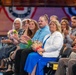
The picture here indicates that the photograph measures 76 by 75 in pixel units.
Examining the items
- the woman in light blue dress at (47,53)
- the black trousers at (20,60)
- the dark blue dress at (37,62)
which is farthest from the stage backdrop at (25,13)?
the dark blue dress at (37,62)

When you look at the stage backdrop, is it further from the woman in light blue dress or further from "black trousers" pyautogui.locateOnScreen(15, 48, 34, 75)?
the woman in light blue dress

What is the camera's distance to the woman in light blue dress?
26.1 ft

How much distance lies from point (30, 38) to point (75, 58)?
1.98 m

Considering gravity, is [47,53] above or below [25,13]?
below

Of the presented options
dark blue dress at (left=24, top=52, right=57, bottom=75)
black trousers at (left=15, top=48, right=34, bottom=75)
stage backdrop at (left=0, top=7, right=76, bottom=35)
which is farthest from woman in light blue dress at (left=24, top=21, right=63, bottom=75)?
stage backdrop at (left=0, top=7, right=76, bottom=35)

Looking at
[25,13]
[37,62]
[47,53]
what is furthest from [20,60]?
[25,13]

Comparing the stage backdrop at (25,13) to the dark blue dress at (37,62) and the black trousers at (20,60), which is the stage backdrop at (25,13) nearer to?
the black trousers at (20,60)

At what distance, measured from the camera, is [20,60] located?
8859 mm

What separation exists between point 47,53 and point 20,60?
103 centimetres

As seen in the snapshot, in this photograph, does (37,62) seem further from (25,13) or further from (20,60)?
(25,13)

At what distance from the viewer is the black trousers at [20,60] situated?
8.50 metres

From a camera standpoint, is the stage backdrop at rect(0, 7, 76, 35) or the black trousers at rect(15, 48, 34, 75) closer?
the black trousers at rect(15, 48, 34, 75)

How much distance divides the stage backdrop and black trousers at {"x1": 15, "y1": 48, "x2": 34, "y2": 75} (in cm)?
411

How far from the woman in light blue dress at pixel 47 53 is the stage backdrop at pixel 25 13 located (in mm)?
4891
